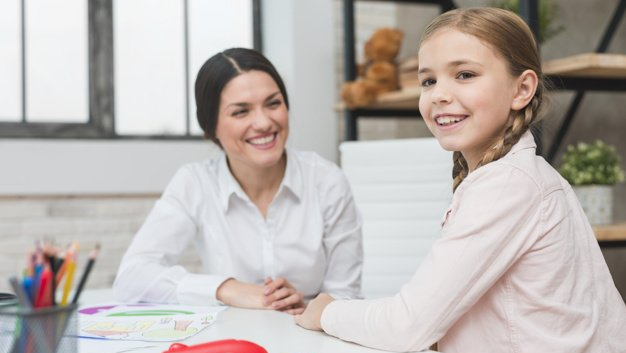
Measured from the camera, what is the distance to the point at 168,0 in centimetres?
323

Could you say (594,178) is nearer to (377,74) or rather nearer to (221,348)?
(377,74)

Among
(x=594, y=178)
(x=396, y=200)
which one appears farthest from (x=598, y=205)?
(x=396, y=200)

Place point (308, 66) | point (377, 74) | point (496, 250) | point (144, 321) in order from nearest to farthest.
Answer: point (496, 250), point (144, 321), point (377, 74), point (308, 66)

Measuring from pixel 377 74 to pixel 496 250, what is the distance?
6.32ft

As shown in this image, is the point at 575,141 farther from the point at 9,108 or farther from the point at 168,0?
the point at 9,108

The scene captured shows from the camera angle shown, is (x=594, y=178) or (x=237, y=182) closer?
(x=237, y=182)

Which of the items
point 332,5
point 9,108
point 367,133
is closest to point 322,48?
point 332,5

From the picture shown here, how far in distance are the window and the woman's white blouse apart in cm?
158

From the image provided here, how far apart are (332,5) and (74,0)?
3.81ft

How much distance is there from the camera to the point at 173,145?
3068 millimetres

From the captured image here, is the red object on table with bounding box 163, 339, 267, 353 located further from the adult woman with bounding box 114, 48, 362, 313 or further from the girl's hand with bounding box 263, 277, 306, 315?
the adult woman with bounding box 114, 48, 362, 313

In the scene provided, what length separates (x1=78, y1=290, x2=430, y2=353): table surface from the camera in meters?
Result: 0.91

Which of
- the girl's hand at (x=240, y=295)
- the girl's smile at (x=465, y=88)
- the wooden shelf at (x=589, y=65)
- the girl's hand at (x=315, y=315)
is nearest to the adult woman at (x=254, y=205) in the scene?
the girl's hand at (x=240, y=295)

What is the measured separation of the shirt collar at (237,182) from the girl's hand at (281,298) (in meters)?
0.33
